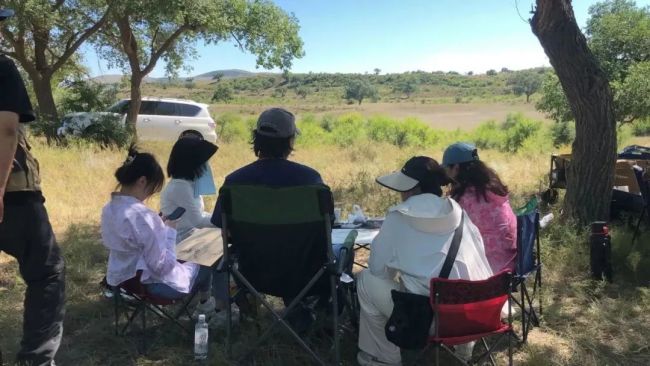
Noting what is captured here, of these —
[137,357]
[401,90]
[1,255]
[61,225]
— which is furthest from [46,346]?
[401,90]

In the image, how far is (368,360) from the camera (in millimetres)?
3021

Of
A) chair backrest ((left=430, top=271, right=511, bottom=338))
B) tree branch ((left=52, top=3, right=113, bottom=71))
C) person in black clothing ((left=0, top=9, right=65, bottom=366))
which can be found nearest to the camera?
chair backrest ((left=430, top=271, right=511, bottom=338))

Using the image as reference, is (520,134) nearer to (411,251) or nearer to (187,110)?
(187,110)

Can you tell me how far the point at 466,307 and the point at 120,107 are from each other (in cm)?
1596

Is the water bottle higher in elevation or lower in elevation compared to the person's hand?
lower

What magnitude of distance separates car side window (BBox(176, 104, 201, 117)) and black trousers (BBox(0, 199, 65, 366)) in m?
14.6

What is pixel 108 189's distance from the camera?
851cm

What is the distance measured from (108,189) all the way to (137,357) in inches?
226

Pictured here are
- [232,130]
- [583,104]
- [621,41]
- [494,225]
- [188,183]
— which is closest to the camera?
[494,225]

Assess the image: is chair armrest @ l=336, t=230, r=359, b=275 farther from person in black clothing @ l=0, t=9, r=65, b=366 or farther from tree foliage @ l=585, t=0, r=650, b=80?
tree foliage @ l=585, t=0, r=650, b=80

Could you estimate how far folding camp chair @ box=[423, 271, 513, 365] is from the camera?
2521 mm

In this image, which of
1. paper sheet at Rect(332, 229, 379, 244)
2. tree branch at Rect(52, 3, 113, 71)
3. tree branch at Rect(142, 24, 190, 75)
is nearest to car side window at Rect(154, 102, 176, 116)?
tree branch at Rect(142, 24, 190, 75)

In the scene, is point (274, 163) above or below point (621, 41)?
below

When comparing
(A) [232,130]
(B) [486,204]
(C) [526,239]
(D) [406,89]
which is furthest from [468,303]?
(D) [406,89]
